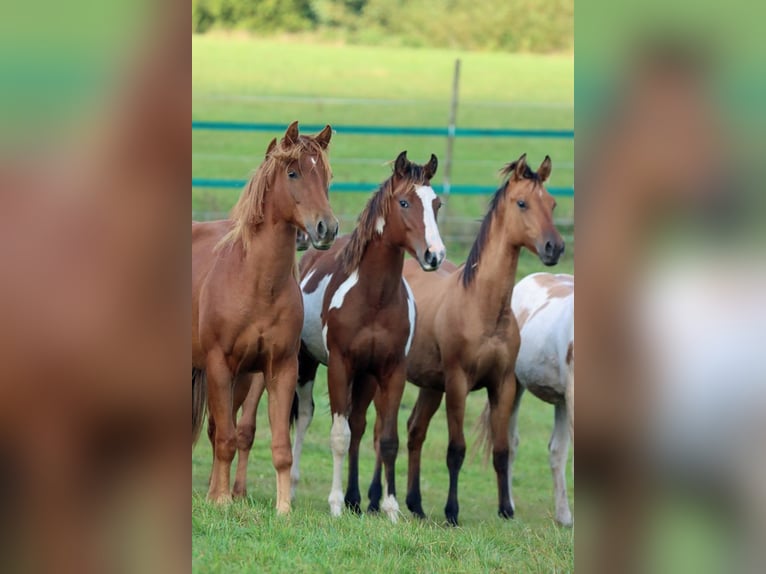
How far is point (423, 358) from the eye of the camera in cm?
712

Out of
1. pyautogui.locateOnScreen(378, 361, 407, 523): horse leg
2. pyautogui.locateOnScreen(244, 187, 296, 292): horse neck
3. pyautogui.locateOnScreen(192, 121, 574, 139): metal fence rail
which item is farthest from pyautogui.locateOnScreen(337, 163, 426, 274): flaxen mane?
pyautogui.locateOnScreen(192, 121, 574, 139): metal fence rail

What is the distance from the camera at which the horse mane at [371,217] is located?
6.32 metres

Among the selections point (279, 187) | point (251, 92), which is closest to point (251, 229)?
point (279, 187)

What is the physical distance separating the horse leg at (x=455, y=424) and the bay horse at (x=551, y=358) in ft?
1.57

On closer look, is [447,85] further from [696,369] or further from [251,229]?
[696,369]

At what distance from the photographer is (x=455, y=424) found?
22.0 ft

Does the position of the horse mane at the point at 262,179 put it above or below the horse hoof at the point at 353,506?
above

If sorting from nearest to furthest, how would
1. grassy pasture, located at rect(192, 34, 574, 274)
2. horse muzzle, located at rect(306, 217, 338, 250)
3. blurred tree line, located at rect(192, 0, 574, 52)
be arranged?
horse muzzle, located at rect(306, 217, 338, 250) < grassy pasture, located at rect(192, 34, 574, 274) < blurred tree line, located at rect(192, 0, 574, 52)

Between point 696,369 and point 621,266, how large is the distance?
0.71 ft

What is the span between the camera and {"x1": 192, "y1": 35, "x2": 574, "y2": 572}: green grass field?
4254 mm

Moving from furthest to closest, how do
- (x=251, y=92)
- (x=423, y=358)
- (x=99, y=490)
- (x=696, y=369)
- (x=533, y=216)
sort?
(x=251, y=92) → (x=423, y=358) → (x=533, y=216) → (x=99, y=490) → (x=696, y=369)

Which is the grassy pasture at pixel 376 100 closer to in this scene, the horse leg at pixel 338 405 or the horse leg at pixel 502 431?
the horse leg at pixel 502 431

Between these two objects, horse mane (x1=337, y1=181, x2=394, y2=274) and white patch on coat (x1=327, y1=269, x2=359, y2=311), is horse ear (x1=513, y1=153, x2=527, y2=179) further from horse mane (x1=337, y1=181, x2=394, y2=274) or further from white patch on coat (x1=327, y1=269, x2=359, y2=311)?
white patch on coat (x1=327, y1=269, x2=359, y2=311)

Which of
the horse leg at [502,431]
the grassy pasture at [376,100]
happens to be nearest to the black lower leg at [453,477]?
the horse leg at [502,431]
